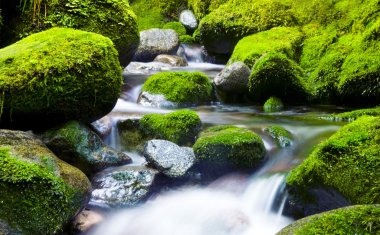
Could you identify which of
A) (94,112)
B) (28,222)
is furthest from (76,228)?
(94,112)

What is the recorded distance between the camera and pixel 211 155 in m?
4.85

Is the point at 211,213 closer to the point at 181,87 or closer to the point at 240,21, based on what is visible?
the point at 181,87

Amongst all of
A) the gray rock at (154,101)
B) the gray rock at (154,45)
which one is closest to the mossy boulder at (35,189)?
the gray rock at (154,101)

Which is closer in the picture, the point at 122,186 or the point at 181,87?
the point at 122,186

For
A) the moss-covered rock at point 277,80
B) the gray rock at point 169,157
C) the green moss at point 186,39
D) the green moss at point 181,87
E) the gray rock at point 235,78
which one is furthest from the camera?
the green moss at point 186,39

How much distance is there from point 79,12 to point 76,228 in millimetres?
4634

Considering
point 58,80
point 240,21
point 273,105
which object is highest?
point 240,21

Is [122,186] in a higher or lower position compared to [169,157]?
lower

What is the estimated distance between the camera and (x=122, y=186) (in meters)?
4.57

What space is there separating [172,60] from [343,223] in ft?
31.2

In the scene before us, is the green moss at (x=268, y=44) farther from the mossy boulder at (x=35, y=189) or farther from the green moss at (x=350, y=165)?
the mossy boulder at (x=35, y=189)

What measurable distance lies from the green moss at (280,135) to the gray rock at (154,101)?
7.91 feet

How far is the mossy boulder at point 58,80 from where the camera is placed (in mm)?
4488

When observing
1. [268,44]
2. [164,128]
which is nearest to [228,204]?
[164,128]
